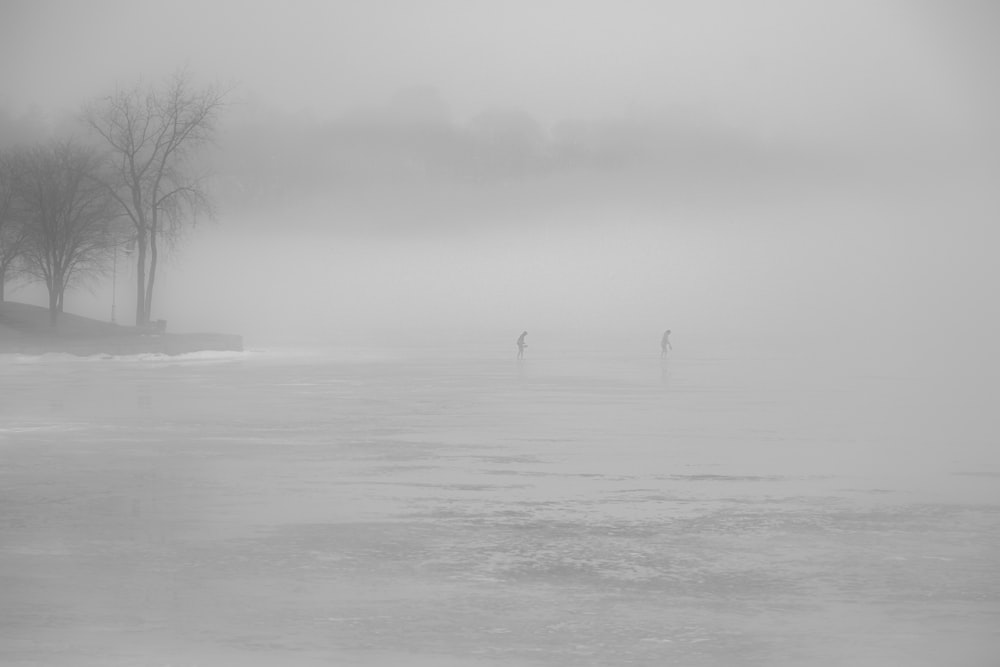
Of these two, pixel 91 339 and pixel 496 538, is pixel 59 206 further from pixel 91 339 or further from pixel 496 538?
pixel 496 538

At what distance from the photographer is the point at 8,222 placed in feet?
290

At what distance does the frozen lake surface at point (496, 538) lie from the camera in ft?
30.8

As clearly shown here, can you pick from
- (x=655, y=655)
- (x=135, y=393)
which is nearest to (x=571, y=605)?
(x=655, y=655)

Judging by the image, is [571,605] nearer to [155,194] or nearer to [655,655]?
[655,655]

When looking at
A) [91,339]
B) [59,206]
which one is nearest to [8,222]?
[59,206]

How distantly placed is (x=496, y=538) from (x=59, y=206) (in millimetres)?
72542

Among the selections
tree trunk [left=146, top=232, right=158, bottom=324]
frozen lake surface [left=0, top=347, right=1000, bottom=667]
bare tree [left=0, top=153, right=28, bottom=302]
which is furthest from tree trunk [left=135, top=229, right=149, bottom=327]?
frozen lake surface [left=0, top=347, right=1000, bottom=667]

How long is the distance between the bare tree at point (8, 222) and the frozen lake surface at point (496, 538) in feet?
190

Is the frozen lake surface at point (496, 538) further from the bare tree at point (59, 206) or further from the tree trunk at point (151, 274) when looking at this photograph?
the bare tree at point (59, 206)

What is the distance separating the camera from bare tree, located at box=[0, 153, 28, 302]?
85125 millimetres

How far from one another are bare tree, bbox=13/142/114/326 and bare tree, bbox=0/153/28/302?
51cm

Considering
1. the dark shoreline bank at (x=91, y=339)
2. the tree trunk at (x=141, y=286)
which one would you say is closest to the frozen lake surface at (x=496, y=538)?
the dark shoreline bank at (x=91, y=339)

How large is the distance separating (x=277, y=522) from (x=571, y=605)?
525 centimetres

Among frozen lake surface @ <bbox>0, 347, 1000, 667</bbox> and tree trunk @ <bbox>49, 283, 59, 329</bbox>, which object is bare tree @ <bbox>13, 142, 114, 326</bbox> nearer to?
tree trunk @ <bbox>49, 283, 59, 329</bbox>
